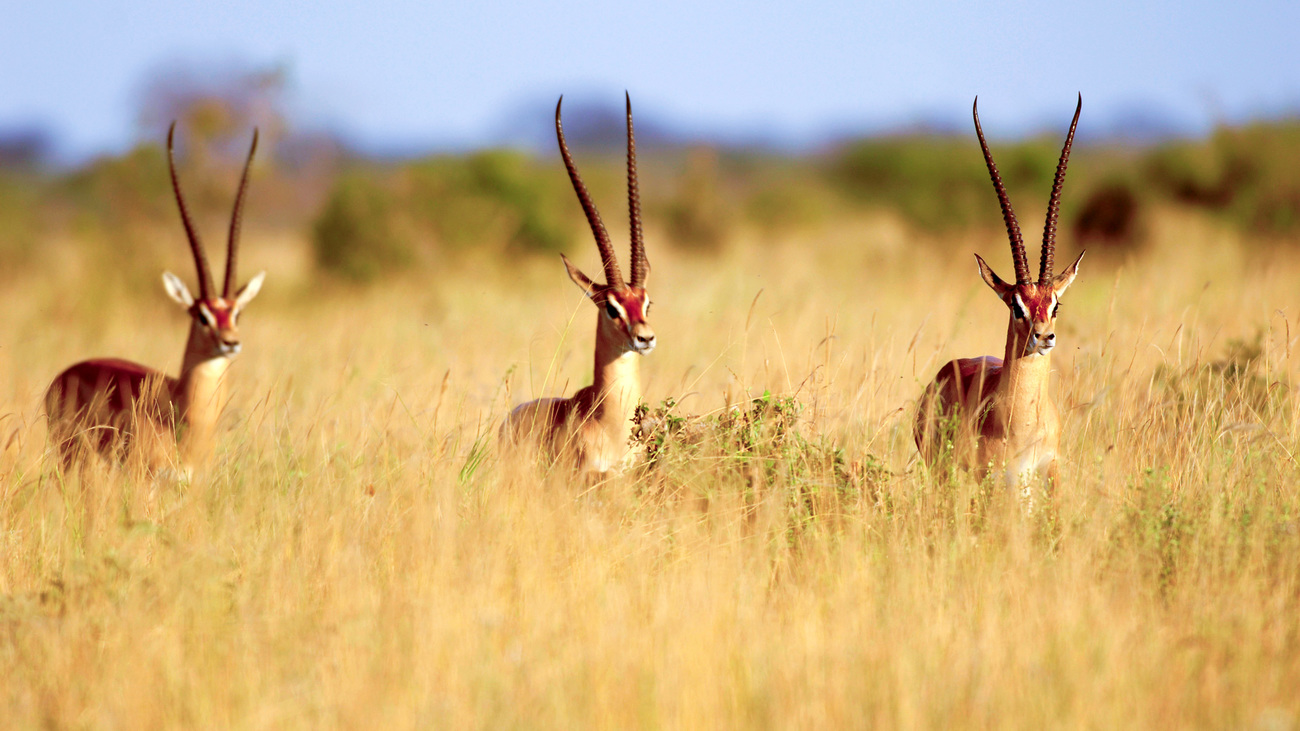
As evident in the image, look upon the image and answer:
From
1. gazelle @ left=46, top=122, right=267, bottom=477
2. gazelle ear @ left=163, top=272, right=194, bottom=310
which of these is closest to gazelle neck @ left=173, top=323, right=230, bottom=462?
gazelle @ left=46, top=122, right=267, bottom=477

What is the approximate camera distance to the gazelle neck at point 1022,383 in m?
4.70

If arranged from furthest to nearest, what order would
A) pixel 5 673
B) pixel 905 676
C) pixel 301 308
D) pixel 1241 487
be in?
pixel 301 308 → pixel 1241 487 → pixel 5 673 → pixel 905 676

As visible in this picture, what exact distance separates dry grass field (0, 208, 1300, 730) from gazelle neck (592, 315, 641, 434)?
0.21 metres

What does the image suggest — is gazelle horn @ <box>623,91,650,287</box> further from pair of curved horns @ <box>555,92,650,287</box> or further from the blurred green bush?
the blurred green bush

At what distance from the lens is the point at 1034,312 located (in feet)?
15.0

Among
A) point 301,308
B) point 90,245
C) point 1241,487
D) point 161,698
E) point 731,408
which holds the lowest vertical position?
point 161,698

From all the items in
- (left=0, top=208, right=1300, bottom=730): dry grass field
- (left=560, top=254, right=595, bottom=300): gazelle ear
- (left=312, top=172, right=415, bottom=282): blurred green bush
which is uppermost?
(left=312, top=172, right=415, bottom=282): blurred green bush

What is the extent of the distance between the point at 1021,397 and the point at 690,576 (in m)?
1.84

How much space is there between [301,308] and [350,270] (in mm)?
1919

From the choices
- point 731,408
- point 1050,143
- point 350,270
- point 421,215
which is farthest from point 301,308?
point 1050,143

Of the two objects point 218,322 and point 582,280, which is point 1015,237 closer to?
point 582,280

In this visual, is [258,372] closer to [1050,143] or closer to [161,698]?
[161,698]

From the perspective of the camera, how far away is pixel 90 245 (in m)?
15.3

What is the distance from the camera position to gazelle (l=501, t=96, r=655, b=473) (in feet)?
16.1
